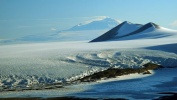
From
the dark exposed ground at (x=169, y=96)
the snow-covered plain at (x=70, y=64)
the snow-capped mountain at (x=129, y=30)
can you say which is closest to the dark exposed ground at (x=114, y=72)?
the snow-covered plain at (x=70, y=64)

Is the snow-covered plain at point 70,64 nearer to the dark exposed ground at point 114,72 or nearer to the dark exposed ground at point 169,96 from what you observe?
the dark exposed ground at point 114,72

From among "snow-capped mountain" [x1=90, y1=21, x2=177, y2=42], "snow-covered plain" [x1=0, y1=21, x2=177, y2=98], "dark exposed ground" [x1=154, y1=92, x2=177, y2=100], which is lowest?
"dark exposed ground" [x1=154, y1=92, x2=177, y2=100]

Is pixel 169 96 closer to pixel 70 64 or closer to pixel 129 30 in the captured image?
pixel 70 64

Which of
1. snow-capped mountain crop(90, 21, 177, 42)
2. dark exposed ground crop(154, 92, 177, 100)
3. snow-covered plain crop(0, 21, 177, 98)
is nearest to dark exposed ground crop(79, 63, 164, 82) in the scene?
snow-covered plain crop(0, 21, 177, 98)

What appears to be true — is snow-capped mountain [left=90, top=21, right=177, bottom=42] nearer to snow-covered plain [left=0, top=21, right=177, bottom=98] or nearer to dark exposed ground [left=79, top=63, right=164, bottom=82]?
snow-covered plain [left=0, top=21, right=177, bottom=98]

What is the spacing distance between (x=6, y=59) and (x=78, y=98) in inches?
899

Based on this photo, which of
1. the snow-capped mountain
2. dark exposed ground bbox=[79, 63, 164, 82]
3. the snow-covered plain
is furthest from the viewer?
the snow-capped mountain

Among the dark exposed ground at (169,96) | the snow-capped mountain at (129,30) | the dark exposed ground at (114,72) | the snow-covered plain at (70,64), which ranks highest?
the snow-capped mountain at (129,30)

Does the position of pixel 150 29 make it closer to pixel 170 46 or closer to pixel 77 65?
pixel 170 46

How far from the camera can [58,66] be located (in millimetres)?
41969

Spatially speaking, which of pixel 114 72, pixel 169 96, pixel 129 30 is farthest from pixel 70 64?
pixel 129 30

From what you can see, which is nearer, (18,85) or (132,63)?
(18,85)

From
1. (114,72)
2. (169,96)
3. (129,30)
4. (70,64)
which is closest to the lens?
(169,96)

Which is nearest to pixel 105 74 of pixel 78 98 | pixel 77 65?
pixel 77 65
